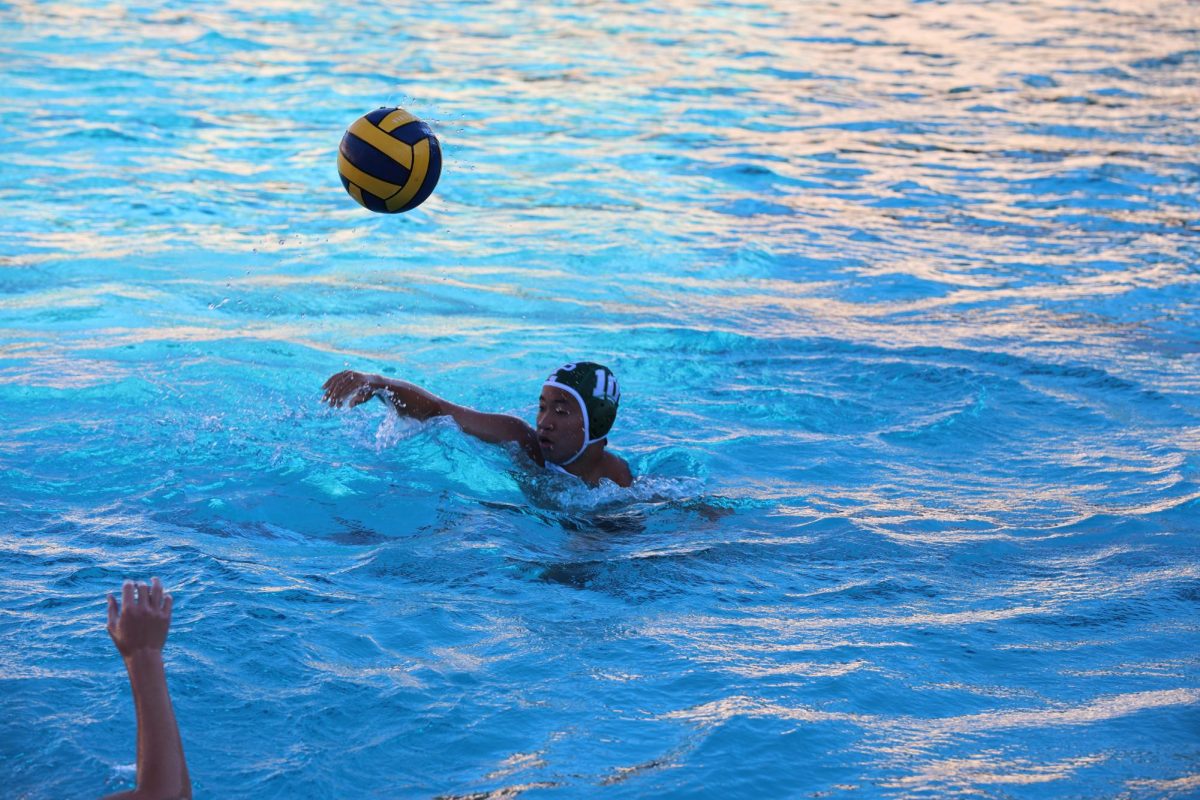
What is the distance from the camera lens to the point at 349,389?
21.5ft

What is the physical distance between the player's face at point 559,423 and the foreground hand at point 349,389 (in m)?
0.88

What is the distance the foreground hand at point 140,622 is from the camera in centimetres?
305

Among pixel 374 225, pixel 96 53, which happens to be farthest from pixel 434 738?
pixel 96 53

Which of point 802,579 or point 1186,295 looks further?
point 1186,295

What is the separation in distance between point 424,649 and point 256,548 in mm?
1201

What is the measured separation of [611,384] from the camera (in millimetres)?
6434

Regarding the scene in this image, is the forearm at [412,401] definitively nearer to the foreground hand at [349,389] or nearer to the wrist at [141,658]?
the foreground hand at [349,389]

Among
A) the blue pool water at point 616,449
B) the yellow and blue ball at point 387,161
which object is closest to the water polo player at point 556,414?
the blue pool water at point 616,449

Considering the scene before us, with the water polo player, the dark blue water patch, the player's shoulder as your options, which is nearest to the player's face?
the water polo player

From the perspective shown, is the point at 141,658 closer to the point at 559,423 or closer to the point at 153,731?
the point at 153,731

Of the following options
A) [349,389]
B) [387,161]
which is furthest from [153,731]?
[387,161]

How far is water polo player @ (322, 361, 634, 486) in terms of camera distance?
20.9ft

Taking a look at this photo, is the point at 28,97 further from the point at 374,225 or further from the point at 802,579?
the point at 802,579

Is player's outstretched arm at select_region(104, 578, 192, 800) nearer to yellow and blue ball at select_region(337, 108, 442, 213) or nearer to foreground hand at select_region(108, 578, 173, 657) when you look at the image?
foreground hand at select_region(108, 578, 173, 657)
